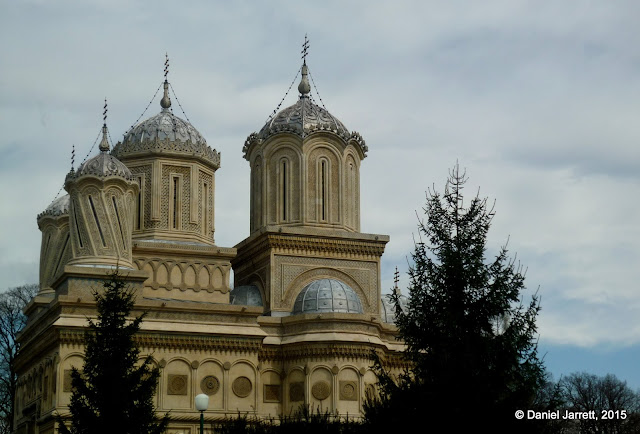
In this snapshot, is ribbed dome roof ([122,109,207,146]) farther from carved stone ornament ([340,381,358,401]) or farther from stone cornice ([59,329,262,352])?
carved stone ornament ([340,381,358,401])

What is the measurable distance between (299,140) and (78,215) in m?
7.60

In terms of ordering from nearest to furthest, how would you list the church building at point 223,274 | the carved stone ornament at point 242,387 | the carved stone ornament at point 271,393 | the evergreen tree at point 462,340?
the evergreen tree at point 462,340
the church building at point 223,274
the carved stone ornament at point 242,387
the carved stone ornament at point 271,393

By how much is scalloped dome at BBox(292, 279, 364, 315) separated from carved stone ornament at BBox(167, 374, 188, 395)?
4.36 m

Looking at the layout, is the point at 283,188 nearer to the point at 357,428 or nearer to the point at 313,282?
the point at 313,282

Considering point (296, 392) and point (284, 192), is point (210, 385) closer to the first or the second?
point (296, 392)

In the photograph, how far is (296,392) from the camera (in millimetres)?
30594

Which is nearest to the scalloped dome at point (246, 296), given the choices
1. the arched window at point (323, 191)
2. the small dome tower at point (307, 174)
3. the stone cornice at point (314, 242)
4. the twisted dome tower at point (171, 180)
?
the stone cornice at point (314, 242)

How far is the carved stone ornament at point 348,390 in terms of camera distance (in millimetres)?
30016

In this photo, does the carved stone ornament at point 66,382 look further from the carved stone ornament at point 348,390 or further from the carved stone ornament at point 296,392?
the carved stone ornament at point 348,390

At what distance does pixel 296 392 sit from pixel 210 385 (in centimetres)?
258

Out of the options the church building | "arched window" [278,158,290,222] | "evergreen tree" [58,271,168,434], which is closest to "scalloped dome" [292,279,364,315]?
the church building

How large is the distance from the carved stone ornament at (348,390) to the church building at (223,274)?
30 mm

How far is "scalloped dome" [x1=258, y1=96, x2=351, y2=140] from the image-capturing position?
3434cm

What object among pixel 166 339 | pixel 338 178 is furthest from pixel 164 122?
pixel 166 339
